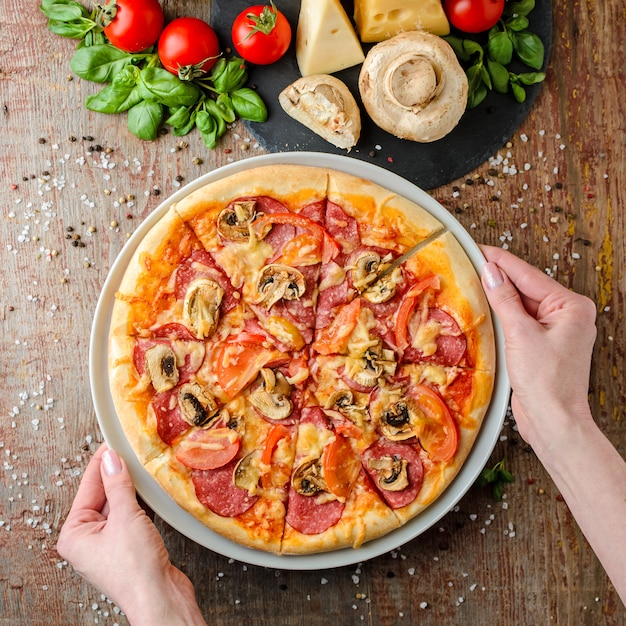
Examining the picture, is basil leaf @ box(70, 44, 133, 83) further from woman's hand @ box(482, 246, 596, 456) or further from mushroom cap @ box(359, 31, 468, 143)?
woman's hand @ box(482, 246, 596, 456)

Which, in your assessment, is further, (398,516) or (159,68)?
(159,68)

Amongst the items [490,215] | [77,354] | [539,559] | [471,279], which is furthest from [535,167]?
[77,354]

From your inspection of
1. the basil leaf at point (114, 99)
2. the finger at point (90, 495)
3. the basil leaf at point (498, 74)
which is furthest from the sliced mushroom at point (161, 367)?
the basil leaf at point (498, 74)

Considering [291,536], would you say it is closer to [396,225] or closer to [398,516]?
[398,516]

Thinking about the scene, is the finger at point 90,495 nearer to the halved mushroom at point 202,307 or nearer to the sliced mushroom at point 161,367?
the sliced mushroom at point 161,367

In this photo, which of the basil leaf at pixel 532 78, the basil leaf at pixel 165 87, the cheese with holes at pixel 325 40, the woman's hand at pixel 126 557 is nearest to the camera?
the woman's hand at pixel 126 557
